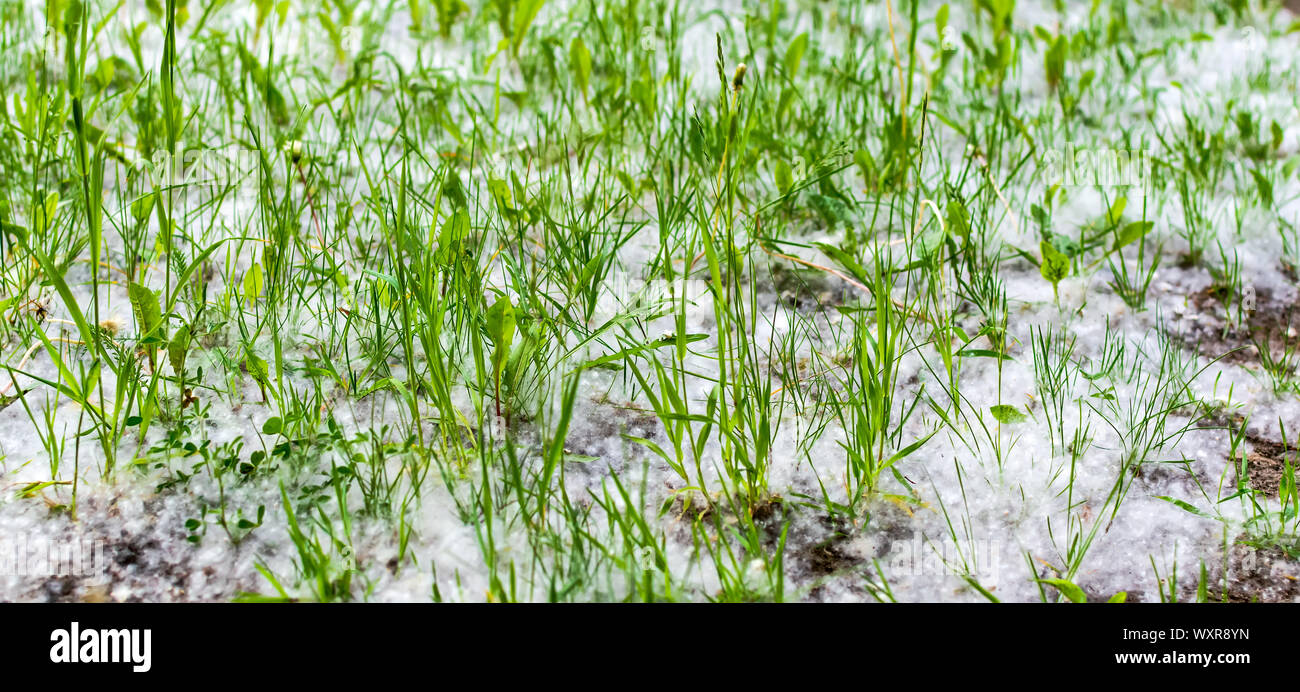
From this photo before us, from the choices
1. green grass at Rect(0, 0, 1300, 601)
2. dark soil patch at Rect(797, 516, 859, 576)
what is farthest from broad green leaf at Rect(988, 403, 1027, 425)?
dark soil patch at Rect(797, 516, 859, 576)

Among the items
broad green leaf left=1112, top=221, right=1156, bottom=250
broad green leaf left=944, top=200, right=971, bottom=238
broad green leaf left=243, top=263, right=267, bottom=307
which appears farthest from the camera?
broad green leaf left=1112, top=221, right=1156, bottom=250

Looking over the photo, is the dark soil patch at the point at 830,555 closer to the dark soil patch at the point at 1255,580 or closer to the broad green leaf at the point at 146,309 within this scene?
the dark soil patch at the point at 1255,580

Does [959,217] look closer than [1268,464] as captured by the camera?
No

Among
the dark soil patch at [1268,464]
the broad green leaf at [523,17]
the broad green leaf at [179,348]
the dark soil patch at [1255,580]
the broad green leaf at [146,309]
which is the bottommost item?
the dark soil patch at [1255,580]

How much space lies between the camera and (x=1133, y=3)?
3.95 m

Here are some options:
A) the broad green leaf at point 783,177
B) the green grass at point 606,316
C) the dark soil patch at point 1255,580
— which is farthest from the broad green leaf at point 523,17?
the dark soil patch at point 1255,580

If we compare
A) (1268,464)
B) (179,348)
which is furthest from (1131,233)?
(179,348)

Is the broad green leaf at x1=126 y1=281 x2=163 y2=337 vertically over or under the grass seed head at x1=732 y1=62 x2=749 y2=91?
under

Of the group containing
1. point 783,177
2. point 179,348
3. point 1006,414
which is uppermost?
point 783,177

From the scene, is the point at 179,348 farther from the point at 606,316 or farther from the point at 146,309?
the point at 606,316

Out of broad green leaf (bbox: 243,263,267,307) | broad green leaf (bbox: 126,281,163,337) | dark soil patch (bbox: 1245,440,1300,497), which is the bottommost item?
dark soil patch (bbox: 1245,440,1300,497)

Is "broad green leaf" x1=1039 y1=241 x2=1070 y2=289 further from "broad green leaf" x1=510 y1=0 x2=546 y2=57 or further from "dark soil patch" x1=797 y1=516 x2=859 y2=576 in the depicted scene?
"broad green leaf" x1=510 y1=0 x2=546 y2=57
